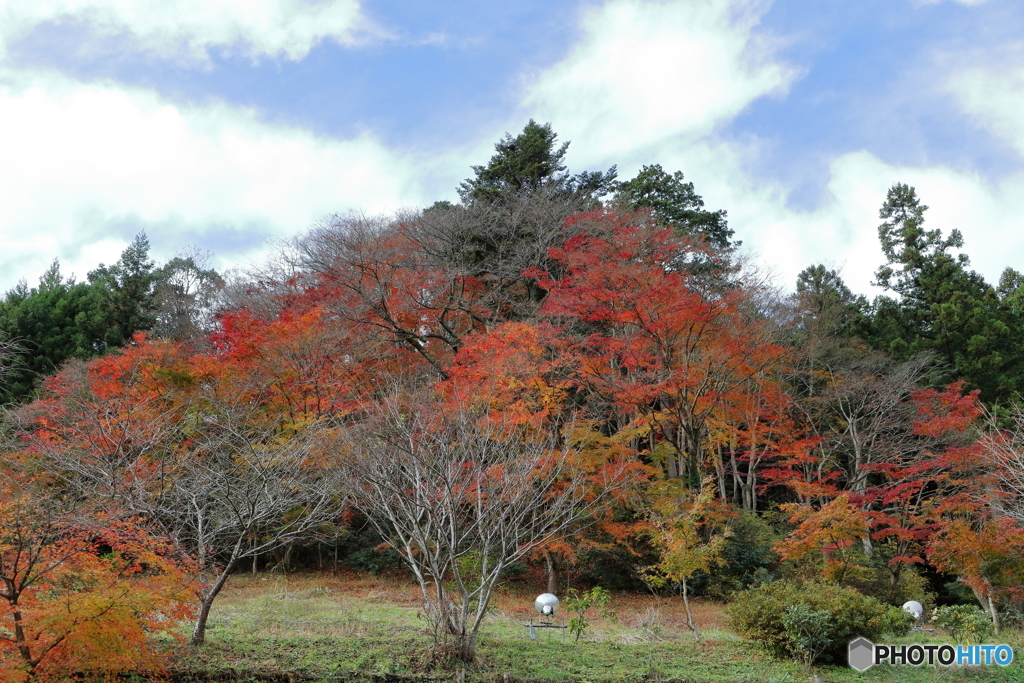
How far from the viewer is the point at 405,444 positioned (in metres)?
9.12

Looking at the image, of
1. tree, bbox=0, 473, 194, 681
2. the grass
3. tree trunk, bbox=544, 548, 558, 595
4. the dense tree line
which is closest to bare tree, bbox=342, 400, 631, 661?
the dense tree line

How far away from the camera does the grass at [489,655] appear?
722 cm

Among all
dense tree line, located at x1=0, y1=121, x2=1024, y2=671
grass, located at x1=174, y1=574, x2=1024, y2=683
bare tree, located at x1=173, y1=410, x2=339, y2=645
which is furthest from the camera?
dense tree line, located at x1=0, y1=121, x2=1024, y2=671

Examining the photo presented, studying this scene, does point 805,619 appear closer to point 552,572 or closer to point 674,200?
point 552,572

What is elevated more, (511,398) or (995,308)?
(995,308)

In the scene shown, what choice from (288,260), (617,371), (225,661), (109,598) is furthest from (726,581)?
(288,260)

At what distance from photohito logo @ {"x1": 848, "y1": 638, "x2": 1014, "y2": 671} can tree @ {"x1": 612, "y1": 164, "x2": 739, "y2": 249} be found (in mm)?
16480

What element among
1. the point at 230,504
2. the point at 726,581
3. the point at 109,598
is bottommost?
the point at 726,581

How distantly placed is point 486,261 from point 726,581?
37.2 ft

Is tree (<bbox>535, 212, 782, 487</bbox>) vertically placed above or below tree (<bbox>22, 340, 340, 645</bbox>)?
above

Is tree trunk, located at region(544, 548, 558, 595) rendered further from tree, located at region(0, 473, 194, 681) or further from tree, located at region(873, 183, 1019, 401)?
tree, located at region(873, 183, 1019, 401)

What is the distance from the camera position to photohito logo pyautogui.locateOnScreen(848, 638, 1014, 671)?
8047mm

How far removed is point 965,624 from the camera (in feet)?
30.0

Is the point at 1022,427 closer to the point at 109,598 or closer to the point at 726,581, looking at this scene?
the point at 726,581
